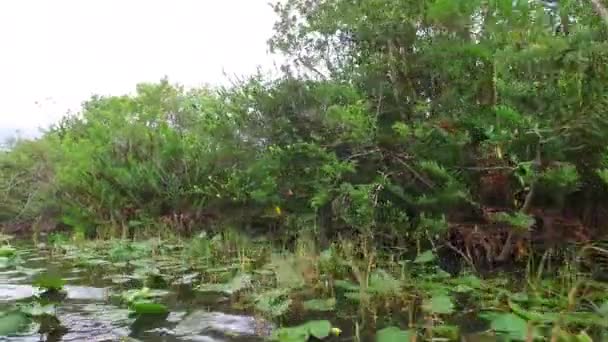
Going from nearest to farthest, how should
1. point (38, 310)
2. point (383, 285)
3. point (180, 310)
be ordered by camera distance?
1. point (38, 310)
2. point (383, 285)
3. point (180, 310)

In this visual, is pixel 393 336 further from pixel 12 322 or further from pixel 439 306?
pixel 12 322

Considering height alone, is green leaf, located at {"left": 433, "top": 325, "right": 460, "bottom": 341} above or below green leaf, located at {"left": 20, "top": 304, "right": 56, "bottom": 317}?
below

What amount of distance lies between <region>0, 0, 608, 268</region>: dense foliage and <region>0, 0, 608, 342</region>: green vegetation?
0.7 inches

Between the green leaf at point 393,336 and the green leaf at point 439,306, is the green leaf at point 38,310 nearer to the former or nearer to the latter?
the green leaf at point 393,336

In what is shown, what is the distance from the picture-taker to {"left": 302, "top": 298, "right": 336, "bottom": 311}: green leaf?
4266mm

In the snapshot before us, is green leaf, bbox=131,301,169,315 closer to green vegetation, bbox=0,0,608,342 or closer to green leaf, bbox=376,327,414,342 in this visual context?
green vegetation, bbox=0,0,608,342

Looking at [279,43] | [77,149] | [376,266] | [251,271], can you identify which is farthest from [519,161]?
[77,149]

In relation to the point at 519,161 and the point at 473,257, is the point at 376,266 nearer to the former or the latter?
the point at 473,257

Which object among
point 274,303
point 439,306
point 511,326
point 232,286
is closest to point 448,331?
point 439,306

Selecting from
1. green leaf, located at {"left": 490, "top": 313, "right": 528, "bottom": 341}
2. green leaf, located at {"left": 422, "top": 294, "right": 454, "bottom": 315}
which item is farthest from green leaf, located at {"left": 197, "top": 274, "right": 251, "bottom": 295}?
green leaf, located at {"left": 490, "top": 313, "right": 528, "bottom": 341}

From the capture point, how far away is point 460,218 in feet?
18.3

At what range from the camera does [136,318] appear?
439 cm

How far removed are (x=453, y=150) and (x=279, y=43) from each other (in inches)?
Result: 122

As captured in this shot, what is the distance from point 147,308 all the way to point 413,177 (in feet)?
9.61
